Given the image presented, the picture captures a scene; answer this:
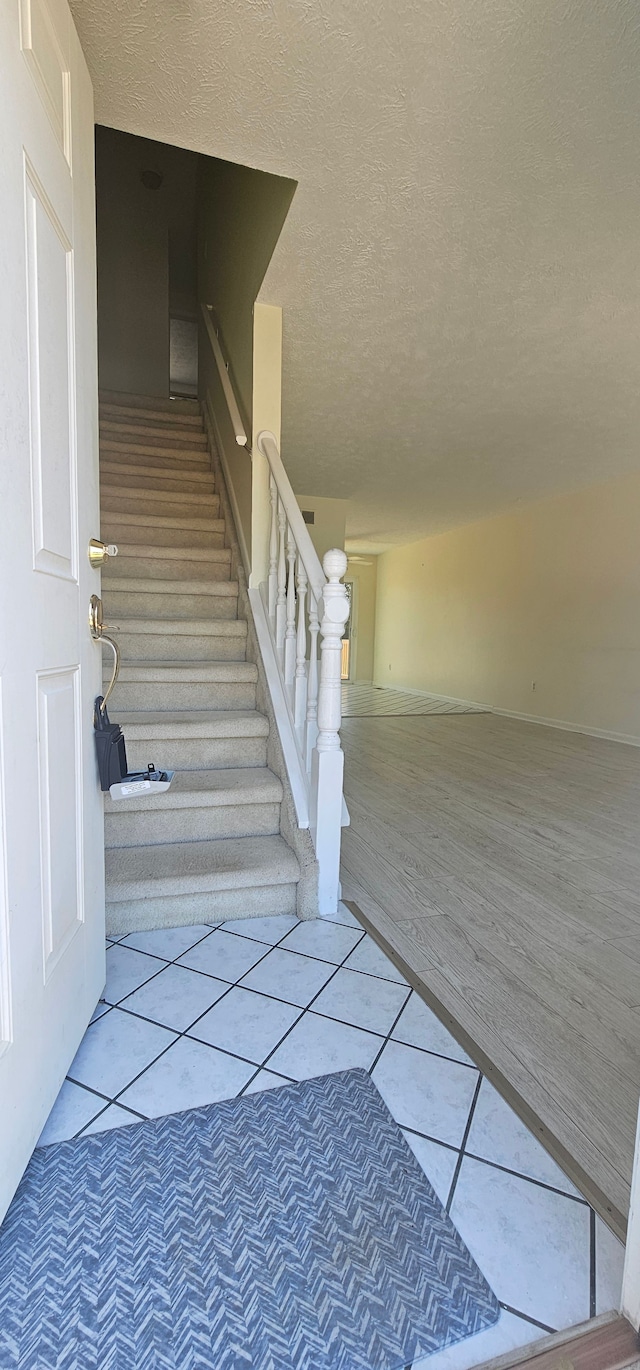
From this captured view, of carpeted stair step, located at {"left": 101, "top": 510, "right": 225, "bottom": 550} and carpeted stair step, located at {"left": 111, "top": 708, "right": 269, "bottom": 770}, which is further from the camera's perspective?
carpeted stair step, located at {"left": 101, "top": 510, "right": 225, "bottom": 550}

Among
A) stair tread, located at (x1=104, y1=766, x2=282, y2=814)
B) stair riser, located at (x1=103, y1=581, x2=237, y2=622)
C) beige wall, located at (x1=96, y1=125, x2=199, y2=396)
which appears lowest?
stair tread, located at (x1=104, y1=766, x2=282, y2=814)

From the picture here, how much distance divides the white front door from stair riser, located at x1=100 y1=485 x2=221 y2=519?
93.5 inches

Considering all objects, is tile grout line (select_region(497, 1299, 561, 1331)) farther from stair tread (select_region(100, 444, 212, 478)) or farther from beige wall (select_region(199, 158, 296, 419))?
stair tread (select_region(100, 444, 212, 478))

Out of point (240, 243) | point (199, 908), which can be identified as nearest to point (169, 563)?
point (240, 243)

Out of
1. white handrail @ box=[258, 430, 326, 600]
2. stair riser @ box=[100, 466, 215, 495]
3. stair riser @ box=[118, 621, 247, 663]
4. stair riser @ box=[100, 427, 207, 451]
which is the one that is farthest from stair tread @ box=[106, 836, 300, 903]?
stair riser @ box=[100, 427, 207, 451]

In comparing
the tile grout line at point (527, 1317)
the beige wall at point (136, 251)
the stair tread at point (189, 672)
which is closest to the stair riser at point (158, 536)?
the stair tread at point (189, 672)

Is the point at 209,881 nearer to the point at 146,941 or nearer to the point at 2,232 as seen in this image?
the point at 146,941

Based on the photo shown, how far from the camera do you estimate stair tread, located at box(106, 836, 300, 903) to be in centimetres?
178

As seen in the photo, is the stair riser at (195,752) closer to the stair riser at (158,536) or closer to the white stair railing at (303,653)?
the white stair railing at (303,653)

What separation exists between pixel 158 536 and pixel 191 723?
5.53 feet

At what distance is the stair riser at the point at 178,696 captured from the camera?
2459mm

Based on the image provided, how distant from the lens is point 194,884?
181cm

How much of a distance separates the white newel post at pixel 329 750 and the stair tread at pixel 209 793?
0.79 feet

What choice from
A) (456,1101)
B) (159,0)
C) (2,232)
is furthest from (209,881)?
(159,0)
